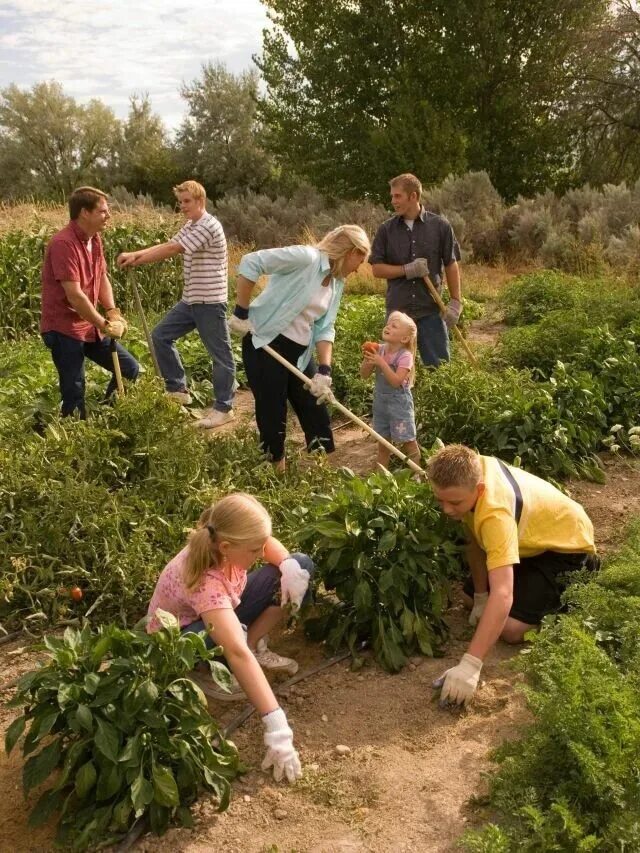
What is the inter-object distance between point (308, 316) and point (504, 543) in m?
1.88

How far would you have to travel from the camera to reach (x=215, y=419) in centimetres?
604

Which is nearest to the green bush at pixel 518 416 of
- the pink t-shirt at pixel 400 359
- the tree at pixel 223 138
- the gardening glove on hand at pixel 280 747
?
the pink t-shirt at pixel 400 359

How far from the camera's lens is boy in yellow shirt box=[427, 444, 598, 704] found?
9.83 feet

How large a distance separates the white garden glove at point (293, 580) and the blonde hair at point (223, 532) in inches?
13.8

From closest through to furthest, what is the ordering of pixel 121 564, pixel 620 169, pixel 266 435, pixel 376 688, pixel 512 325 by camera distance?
pixel 376 688, pixel 121 564, pixel 266 435, pixel 512 325, pixel 620 169

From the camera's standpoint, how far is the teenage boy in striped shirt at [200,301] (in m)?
5.69

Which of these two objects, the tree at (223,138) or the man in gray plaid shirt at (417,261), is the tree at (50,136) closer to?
the tree at (223,138)

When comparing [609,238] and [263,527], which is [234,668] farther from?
[609,238]

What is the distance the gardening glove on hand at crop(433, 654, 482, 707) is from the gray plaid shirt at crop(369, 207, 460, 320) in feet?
10.2

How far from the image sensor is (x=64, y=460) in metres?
4.04

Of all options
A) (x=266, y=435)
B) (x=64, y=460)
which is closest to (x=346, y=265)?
(x=266, y=435)

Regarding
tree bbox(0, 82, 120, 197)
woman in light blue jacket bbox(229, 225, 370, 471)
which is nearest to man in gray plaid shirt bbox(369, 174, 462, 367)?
woman in light blue jacket bbox(229, 225, 370, 471)

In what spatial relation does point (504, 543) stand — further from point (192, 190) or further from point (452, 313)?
point (192, 190)

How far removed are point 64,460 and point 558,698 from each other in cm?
263
